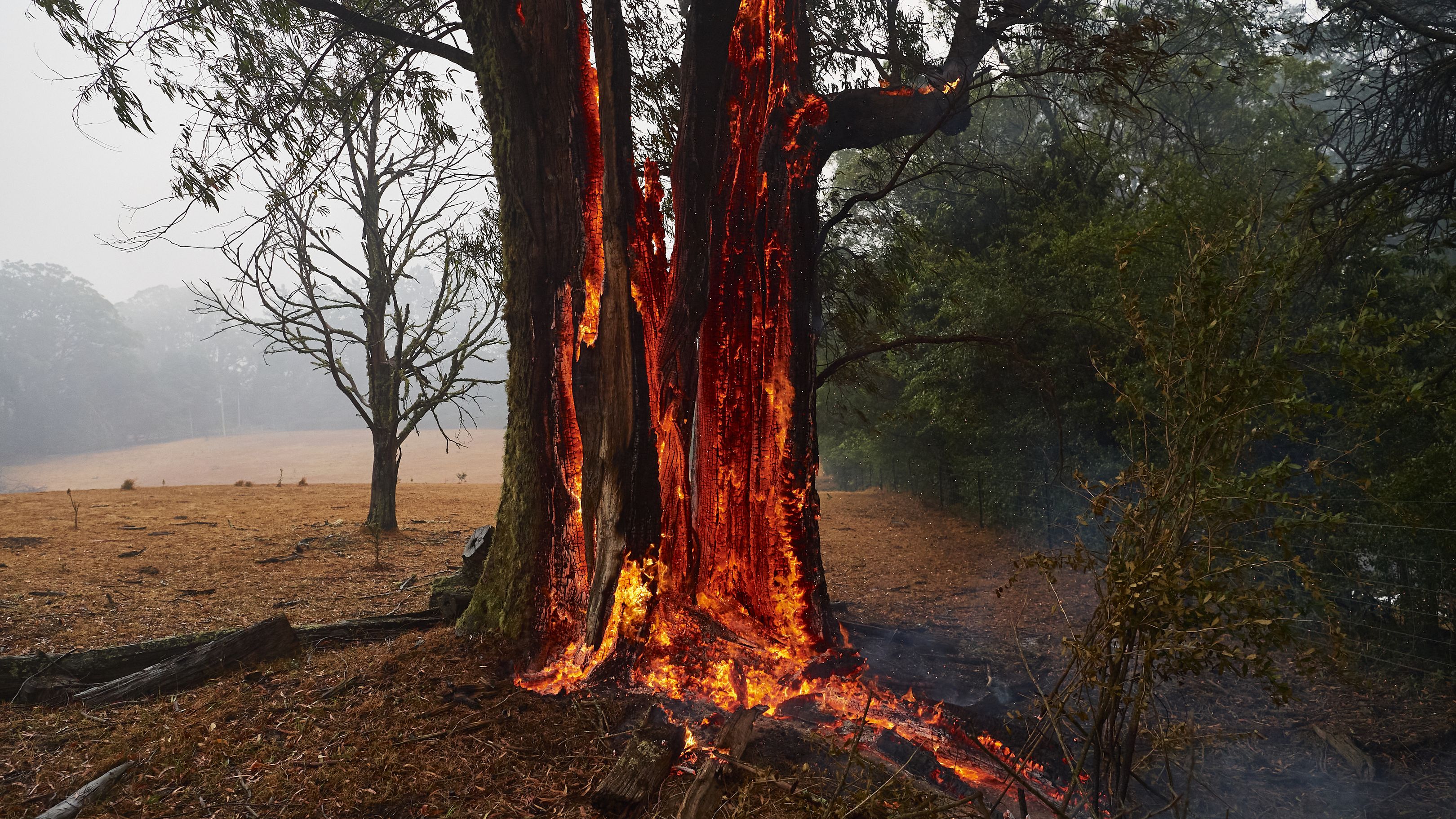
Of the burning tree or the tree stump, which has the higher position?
the burning tree

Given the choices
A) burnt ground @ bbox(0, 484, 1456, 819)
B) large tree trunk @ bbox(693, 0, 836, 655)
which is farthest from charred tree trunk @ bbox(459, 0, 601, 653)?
large tree trunk @ bbox(693, 0, 836, 655)

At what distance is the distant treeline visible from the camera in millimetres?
35812

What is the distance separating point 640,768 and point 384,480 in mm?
8833

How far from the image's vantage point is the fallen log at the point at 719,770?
3.11m

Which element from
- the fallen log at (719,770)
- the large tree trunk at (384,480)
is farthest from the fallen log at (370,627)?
the large tree trunk at (384,480)

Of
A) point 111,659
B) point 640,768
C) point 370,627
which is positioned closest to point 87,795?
point 111,659

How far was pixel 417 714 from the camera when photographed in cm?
388

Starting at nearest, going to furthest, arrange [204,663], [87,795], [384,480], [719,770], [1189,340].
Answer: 1. [1189,340]
2. [87,795]
3. [719,770]
4. [204,663]
5. [384,480]

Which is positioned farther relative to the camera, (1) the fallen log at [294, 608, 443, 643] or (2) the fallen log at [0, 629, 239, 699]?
(1) the fallen log at [294, 608, 443, 643]

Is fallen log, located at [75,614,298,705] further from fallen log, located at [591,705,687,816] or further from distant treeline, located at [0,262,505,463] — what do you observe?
distant treeline, located at [0,262,505,463]

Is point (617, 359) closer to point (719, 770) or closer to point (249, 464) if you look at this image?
point (719, 770)

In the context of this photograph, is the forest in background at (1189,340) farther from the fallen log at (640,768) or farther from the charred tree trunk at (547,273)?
the fallen log at (640,768)

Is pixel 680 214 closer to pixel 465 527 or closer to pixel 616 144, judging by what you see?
pixel 616 144

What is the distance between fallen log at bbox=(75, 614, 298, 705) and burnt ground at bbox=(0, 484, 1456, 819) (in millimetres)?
128
